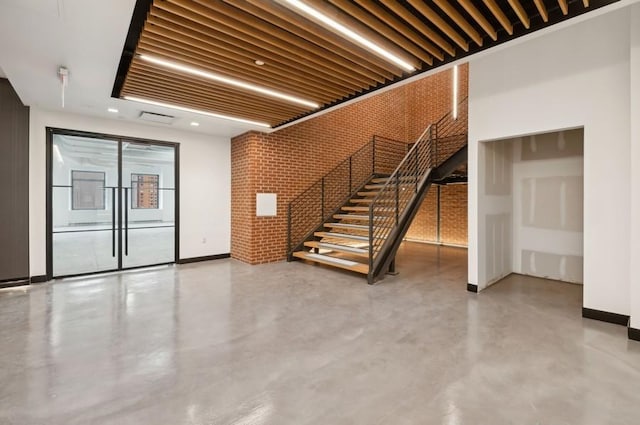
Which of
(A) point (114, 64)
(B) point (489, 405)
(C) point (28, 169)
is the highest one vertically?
(A) point (114, 64)

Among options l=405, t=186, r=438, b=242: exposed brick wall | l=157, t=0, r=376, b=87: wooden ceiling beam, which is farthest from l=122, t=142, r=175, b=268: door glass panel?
l=405, t=186, r=438, b=242: exposed brick wall

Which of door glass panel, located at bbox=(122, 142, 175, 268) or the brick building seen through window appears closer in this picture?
door glass panel, located at bbox=(122, 142, 175, 268)

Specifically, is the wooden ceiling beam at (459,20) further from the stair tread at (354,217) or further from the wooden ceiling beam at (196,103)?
the stair tread at (354,217)

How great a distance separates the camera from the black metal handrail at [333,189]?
7.06 m

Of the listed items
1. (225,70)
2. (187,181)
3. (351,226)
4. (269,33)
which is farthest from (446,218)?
(269,33)

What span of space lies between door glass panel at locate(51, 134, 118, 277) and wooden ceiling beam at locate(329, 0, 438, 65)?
17.8 ft

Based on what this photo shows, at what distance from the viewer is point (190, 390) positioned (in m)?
2.19

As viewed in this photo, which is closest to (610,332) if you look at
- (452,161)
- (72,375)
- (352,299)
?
(352,299)

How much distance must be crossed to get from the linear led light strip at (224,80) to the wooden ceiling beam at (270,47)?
0.81 meters

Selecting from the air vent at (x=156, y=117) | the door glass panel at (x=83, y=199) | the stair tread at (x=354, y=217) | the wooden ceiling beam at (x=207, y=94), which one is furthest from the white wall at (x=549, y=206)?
the door glass panel at (x=83, y=199)

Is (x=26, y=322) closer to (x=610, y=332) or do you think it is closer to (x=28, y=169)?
(x=28, y=169)

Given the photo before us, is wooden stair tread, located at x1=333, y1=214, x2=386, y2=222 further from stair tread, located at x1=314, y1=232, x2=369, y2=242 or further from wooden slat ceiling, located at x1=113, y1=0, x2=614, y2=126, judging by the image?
wooden slat ceiling, located at x1=113, y1=0, x2=614, y2=126

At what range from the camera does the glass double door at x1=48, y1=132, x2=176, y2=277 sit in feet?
19.2

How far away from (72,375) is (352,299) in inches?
120
